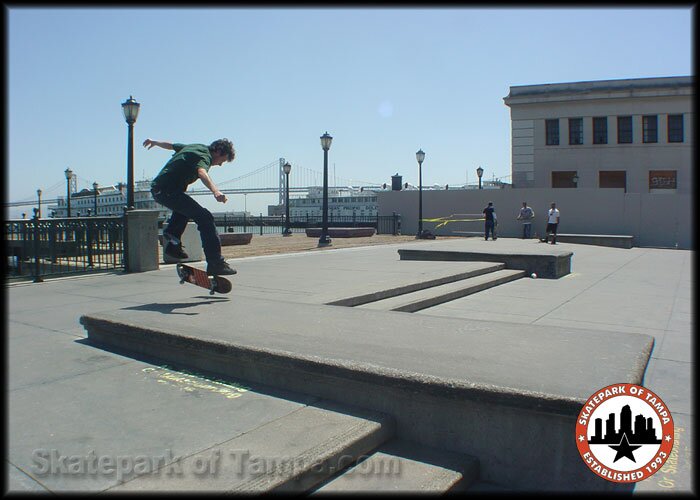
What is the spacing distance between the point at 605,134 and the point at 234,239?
26.4m

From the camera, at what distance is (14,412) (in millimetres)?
3322

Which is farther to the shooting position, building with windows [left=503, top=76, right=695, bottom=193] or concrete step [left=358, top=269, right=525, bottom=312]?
building with windows [left=503, top=76, right=695, bottom=193]

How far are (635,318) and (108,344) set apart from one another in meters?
6.35

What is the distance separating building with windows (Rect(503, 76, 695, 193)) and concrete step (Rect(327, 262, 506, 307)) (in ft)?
95.0

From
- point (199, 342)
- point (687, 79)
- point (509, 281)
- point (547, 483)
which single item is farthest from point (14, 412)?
point (687, 79)

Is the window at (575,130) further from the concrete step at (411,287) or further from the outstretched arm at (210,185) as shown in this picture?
the outstretched arm at (210,185)

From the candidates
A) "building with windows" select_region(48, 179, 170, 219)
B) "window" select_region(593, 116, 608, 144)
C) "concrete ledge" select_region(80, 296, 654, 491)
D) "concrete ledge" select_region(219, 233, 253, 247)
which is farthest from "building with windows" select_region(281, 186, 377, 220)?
"concrete ledge" select_region(80, 296, 654, 491)

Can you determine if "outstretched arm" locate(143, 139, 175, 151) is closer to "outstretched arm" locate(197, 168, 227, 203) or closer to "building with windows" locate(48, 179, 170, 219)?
"outstretched arm" locate(197, 168, 227, 203)

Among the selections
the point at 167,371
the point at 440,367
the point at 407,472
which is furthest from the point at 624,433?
the point at 167,371

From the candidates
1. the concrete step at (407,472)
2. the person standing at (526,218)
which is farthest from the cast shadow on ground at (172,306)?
the person standing at (526,218)

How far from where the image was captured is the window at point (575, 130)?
121ft

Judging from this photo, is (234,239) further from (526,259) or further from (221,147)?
(221,147)

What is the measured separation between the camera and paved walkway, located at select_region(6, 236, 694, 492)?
2.85m

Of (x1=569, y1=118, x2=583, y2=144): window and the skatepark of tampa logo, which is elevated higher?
(x1=569, y1=118, x2=583, y2=144): window
